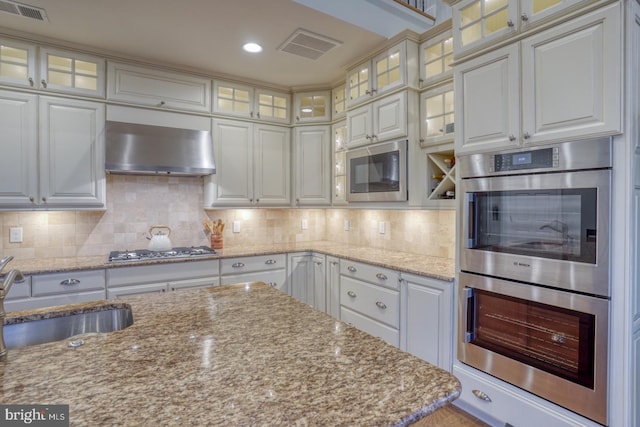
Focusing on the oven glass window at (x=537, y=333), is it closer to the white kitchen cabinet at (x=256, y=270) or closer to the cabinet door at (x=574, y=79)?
the cabinet door at (x=574, y=79)

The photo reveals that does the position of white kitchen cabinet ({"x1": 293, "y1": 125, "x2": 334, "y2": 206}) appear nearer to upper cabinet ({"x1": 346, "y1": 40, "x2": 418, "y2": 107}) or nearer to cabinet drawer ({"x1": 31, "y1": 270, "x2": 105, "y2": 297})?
upper cabinet ({"x1": 346, "y1": 40, "x2": 418, "y2": 107})

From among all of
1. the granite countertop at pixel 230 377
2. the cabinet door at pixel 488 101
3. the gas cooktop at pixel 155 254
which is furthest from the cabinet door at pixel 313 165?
the granite countertop at pixel 230 377

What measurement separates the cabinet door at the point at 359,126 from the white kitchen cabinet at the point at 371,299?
1108 mm

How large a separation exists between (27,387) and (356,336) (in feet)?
2.89

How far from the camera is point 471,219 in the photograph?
208 centimetres

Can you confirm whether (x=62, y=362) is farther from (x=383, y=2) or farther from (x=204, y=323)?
(x=383, y=2)

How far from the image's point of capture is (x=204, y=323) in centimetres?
129

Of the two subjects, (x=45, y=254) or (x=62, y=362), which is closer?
(x=62, y=362)

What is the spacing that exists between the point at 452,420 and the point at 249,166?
109 inches

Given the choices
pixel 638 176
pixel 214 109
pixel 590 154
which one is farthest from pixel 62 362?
pixel 214 109

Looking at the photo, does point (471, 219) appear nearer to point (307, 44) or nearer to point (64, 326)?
point (307, 44)

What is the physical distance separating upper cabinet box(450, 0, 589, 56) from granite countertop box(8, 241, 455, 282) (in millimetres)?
1440

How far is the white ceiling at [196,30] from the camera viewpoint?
7.52 feet

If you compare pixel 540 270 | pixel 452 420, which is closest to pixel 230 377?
pixel 540 270
